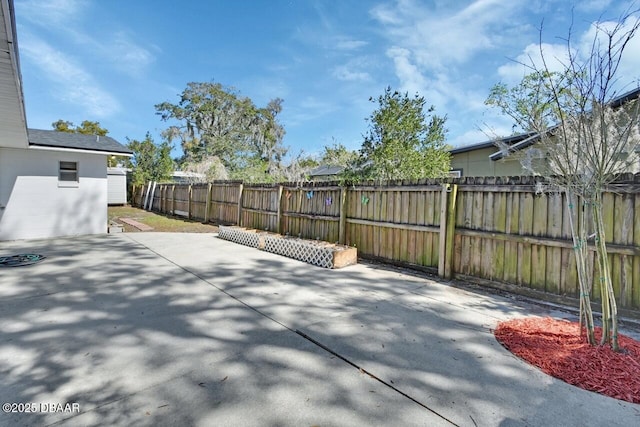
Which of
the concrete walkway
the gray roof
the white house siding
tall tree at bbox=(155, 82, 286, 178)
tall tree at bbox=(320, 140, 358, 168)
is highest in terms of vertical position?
tall tree at bbox=(155, 82, 286, 178)

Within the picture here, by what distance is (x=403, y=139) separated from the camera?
7359 millimetres

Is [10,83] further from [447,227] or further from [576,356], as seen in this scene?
[576,356]

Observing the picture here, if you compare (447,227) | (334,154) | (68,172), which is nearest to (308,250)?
(447,227)

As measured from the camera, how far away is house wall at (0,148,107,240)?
860 cm

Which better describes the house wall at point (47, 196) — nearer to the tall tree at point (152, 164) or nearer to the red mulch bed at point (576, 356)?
the red mulch bed at point (576, 356)

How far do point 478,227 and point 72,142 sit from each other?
36.5ft

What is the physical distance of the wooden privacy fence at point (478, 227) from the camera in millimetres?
3674

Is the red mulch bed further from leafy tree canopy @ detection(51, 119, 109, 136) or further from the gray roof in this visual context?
leafy tree canopy @ detection(51, 119, 109, 136)

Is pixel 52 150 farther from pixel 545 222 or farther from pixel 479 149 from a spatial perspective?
pixel 479 149

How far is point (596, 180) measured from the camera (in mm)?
2635

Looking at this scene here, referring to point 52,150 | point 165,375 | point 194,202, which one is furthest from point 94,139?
point 165,375

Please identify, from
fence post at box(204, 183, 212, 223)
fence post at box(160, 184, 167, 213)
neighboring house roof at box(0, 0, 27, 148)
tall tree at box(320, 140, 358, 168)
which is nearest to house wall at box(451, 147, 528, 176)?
fence post at box(204, 183, 212, 223)

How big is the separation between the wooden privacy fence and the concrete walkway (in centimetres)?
59

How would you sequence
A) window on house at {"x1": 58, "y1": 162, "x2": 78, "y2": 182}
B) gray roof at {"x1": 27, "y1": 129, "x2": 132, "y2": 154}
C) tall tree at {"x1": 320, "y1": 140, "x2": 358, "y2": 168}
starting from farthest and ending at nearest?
1. tall tree at {"x1": 320, "y1": 140, "x2": 358, "y2": 168}
2. window on house at {"x1": 58, "y1": 162, "x2": 78, "y2": 182}
3. gray roof at {"x1": 27, "y1": 129, "x2": 132, "y2": 154}
